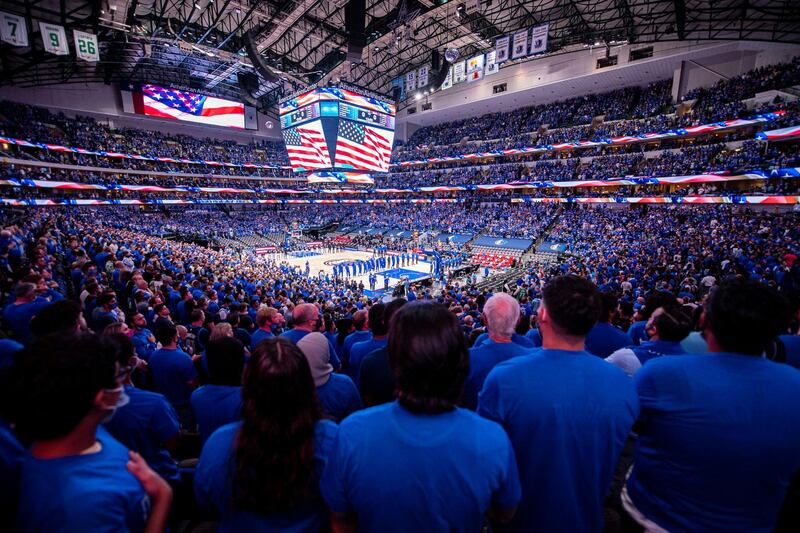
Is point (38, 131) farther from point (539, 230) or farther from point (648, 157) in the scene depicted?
point (648, 157)

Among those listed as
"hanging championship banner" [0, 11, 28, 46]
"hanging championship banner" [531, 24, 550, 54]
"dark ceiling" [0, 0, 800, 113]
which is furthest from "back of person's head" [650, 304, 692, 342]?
"hanging championship banner" [531, 24, 550, 54]

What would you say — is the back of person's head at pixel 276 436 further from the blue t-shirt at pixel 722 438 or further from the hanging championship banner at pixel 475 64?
the hanging championship banner at pixel 475 64

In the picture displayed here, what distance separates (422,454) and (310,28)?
123 feet

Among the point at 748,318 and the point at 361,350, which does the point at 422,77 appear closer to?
the point at 361,350

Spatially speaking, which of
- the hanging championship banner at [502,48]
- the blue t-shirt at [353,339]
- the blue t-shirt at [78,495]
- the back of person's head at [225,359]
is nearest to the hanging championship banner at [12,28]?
the blue t-shirt at [353,339]

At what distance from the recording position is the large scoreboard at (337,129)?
94.9ft

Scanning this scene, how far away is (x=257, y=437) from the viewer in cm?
145

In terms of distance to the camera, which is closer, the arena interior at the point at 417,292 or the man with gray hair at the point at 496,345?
the arena interior at the point at 417,292

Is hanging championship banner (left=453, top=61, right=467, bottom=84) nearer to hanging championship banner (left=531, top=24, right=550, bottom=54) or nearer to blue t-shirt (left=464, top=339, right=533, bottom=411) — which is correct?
hanging championship banner (left=531, top=24, right=550, bottom=54)

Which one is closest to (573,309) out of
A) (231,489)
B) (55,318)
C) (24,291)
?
(231,489)

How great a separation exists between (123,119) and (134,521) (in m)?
56.0

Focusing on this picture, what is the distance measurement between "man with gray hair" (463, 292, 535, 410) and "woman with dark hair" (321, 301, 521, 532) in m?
1.44

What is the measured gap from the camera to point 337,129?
2962 cm

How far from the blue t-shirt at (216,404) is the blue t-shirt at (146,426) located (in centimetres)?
17
